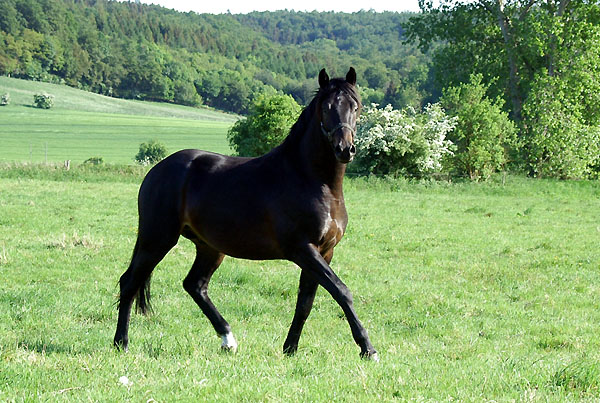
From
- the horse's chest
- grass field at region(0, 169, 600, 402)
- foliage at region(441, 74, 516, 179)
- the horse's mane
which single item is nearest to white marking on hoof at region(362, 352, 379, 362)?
grass field at region(0, 169, 600, 402)

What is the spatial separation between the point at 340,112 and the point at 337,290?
1.59m

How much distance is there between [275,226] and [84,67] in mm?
131014

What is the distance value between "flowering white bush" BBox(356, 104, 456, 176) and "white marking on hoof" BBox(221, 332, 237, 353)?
28.2 m

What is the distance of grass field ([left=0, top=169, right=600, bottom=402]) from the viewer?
4.51 m

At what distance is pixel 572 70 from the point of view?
36.9 metres

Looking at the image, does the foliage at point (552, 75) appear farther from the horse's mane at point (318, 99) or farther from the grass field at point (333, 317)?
the horse's mane at point (318, 99)

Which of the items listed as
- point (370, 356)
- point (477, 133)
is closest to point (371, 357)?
point (370, 356)

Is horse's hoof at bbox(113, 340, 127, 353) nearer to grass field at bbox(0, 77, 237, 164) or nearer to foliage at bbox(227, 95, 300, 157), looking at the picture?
foliage at bbox(227, 95, 300, 157)

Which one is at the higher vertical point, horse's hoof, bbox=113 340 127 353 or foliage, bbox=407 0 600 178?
foliage, bbox=407 0 600 178

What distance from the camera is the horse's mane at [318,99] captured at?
5.95 meters

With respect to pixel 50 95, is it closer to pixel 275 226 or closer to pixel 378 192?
pixel 378 192

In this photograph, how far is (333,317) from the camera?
9.09 metres

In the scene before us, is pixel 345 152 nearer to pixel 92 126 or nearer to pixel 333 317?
pixel 333 317

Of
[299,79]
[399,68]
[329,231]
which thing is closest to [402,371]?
[329,231]
